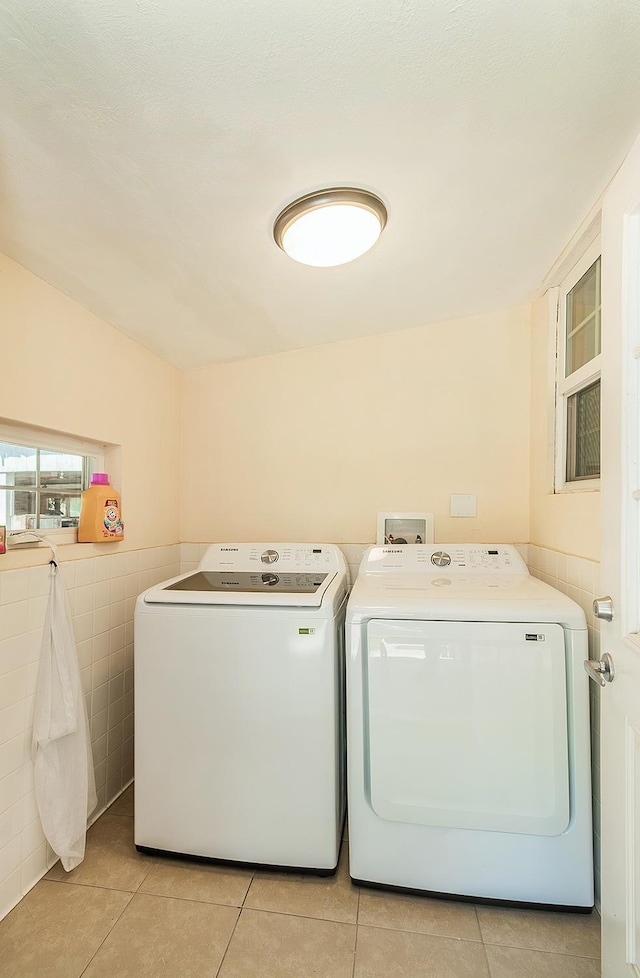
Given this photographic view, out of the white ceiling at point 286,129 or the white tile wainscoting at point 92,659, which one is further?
the white tile wainscoting at point 92,659

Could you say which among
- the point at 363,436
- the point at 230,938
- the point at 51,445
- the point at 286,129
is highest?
the point at 286,129

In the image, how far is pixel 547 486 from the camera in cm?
195

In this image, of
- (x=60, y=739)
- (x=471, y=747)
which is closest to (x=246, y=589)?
(x=60, y=739)

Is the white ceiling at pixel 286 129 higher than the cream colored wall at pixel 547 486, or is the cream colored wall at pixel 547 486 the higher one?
the white ceiling at pixel 286 129

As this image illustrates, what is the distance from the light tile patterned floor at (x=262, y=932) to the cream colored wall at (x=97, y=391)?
1079 mm

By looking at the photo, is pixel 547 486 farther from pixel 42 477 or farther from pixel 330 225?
pixel 42 477

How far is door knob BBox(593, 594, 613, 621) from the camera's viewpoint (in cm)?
100

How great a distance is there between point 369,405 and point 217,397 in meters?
0.79

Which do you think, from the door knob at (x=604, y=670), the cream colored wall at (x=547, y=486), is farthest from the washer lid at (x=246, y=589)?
the cream colored wall at (x=547, y=486)

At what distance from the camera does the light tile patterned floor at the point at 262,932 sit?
123cm

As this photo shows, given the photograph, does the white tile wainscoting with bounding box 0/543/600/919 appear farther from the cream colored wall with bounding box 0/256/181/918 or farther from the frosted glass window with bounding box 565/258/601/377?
the frosted glass window with bounding box 565/258/601/377

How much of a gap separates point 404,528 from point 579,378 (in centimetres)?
94

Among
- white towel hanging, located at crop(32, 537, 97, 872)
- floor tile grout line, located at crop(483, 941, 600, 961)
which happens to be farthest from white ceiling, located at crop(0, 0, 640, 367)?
floor tile grout line, located at crop(483, 941, 600, 961)

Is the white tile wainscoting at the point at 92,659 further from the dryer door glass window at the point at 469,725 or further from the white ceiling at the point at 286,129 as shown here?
the white ceiling at the point at 286,129
